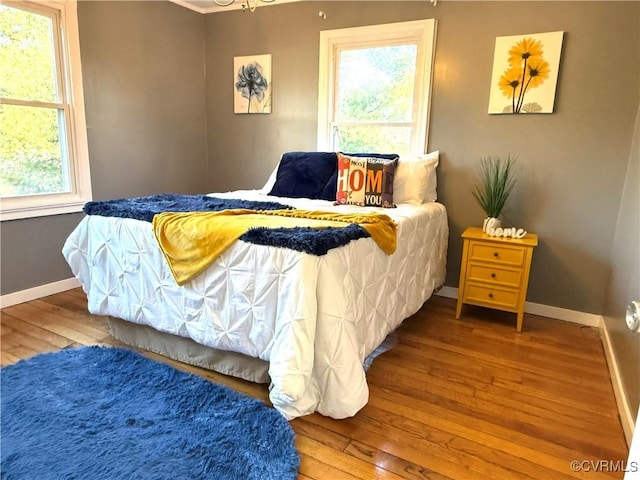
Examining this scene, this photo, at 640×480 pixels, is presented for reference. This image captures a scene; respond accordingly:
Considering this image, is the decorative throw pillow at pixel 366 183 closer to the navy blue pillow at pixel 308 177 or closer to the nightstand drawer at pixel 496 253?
the navy blue pillow at pixel 308 177

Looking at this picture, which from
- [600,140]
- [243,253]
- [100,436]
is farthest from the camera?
[600,140]

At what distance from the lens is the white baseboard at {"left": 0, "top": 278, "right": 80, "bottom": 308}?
273 cm

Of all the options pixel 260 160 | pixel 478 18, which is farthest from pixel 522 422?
pixel 260 160

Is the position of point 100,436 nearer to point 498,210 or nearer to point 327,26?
point 498,210

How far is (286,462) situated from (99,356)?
1253 mm

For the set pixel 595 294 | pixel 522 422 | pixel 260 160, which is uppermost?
pixel 260 160

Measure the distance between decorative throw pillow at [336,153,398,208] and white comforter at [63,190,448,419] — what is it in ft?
1.14

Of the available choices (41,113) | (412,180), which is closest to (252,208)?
(412,180)

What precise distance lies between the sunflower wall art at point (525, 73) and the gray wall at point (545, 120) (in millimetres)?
51

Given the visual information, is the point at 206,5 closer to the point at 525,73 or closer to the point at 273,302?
the point at 525,73

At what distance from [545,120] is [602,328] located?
4.66 ft

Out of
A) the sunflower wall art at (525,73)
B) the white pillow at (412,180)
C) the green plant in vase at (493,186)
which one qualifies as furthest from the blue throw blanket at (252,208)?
the sunflower wall art at (525,73)

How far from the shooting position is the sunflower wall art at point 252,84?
12.0ft

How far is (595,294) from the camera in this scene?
273 centimetres
